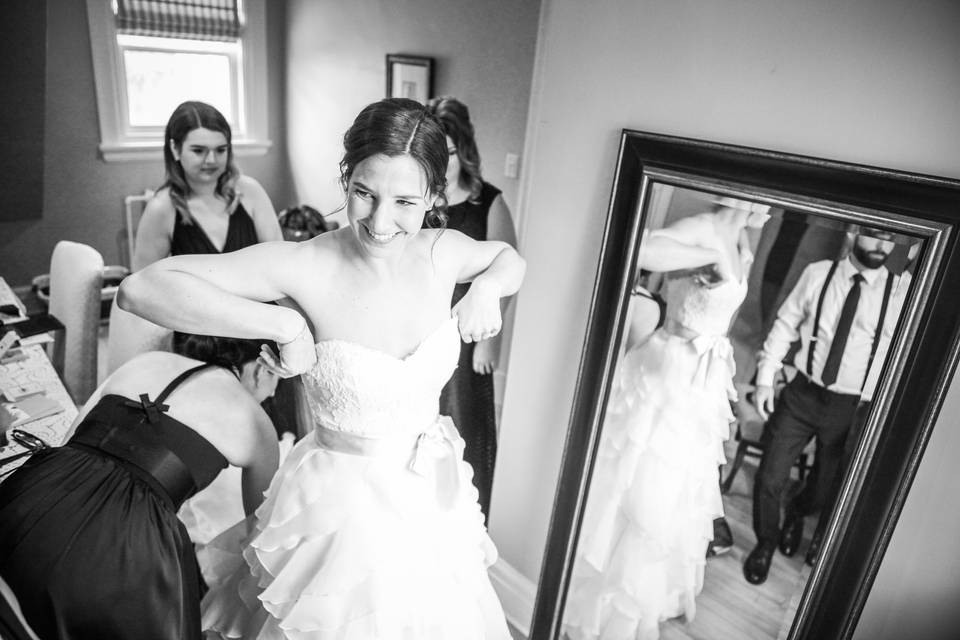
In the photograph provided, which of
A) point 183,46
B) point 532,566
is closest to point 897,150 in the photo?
point 532,566

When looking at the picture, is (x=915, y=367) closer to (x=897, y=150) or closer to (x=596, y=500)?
(x=897, y=150)

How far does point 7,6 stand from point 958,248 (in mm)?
4079

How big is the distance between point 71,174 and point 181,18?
3.98ft

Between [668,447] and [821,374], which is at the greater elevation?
[821,374]

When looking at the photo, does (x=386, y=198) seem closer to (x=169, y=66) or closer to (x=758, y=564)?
(x=758, y=564)

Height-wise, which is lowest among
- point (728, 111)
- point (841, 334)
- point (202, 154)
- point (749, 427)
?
point (749, 427)

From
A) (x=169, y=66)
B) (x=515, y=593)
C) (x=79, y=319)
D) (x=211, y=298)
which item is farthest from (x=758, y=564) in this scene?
(x=169, y=66)

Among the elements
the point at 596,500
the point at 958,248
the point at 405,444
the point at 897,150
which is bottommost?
the point at 596,500

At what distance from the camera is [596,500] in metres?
1.66

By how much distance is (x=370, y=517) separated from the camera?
48.1 inches

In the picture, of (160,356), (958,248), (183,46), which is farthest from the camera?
(183,46)

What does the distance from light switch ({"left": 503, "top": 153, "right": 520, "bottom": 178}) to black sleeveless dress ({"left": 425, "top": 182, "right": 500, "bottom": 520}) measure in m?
1.34

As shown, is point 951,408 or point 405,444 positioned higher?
point 951,408

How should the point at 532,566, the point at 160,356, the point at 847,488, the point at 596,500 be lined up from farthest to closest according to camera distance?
1. the point at 532,566
2. the point at 596,500
3. the point at 160,356
4. the point at 847,488
